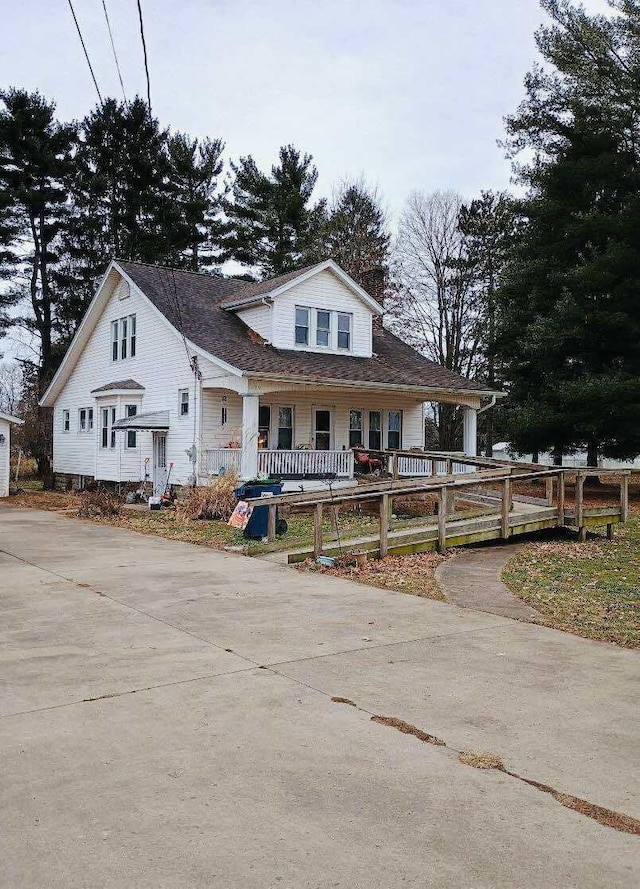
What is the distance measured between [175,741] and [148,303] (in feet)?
68.9

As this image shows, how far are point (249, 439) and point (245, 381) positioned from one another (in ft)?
5.00

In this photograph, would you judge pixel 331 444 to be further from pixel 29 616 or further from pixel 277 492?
pixel 29 616

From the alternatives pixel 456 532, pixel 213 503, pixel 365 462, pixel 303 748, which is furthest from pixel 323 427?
pixel 303 748

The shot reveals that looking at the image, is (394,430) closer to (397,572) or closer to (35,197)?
(397,572)

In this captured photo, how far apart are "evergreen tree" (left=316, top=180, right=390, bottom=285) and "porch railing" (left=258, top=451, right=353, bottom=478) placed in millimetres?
18520

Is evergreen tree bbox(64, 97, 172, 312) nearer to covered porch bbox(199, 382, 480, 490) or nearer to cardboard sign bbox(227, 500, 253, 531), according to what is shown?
covered porch bbox(199, 382, 480, 490)

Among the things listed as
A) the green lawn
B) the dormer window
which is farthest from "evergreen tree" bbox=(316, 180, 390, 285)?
the green lawn

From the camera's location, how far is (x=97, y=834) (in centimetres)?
335

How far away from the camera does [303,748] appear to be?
439cm

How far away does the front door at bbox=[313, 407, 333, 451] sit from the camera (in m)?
24.4

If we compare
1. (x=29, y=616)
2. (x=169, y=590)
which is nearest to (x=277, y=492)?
(x=169, y=590)

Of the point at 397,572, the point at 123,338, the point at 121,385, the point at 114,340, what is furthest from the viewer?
the point at 114,340

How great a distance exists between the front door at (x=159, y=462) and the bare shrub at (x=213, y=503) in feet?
15.8

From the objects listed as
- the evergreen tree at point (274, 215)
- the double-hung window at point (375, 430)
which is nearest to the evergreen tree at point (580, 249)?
the double-hung window at point (375, 430)
